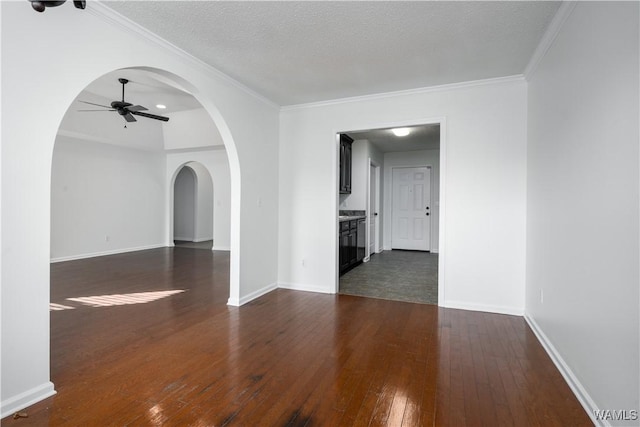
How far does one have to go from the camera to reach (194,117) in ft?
23.0

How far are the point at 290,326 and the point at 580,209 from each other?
2.47 metres

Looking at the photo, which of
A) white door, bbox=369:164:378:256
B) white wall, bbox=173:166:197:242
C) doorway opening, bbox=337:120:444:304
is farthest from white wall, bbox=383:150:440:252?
white wall, bbox=173:166:197:242

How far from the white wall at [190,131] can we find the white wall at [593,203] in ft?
19.8

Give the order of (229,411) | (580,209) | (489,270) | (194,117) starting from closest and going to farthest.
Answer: (229,411), (580,209), (489,270), (194,117)

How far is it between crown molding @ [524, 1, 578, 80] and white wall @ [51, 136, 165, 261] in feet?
25.0

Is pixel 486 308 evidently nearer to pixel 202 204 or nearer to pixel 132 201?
pixel 132 201

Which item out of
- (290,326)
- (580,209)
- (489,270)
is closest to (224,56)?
(290,326)

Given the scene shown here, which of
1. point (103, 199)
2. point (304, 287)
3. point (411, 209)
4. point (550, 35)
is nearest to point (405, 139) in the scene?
point (411, 209)

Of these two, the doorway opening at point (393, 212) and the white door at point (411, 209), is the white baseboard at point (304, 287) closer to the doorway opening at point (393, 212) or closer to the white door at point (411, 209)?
the doorway opening at point (393, 212)

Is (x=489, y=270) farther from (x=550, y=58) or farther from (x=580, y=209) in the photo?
(x=550, y=58)

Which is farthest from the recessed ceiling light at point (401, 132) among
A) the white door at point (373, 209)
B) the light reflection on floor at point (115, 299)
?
the light reflection on floor at point (115, 299)

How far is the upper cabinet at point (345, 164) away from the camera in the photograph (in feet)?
19.3

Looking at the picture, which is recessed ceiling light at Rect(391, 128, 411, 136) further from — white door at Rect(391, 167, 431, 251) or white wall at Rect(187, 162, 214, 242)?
white wall at Rect(187, 162, 214, 242)

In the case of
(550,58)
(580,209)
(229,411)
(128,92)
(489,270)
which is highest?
(128,92)
